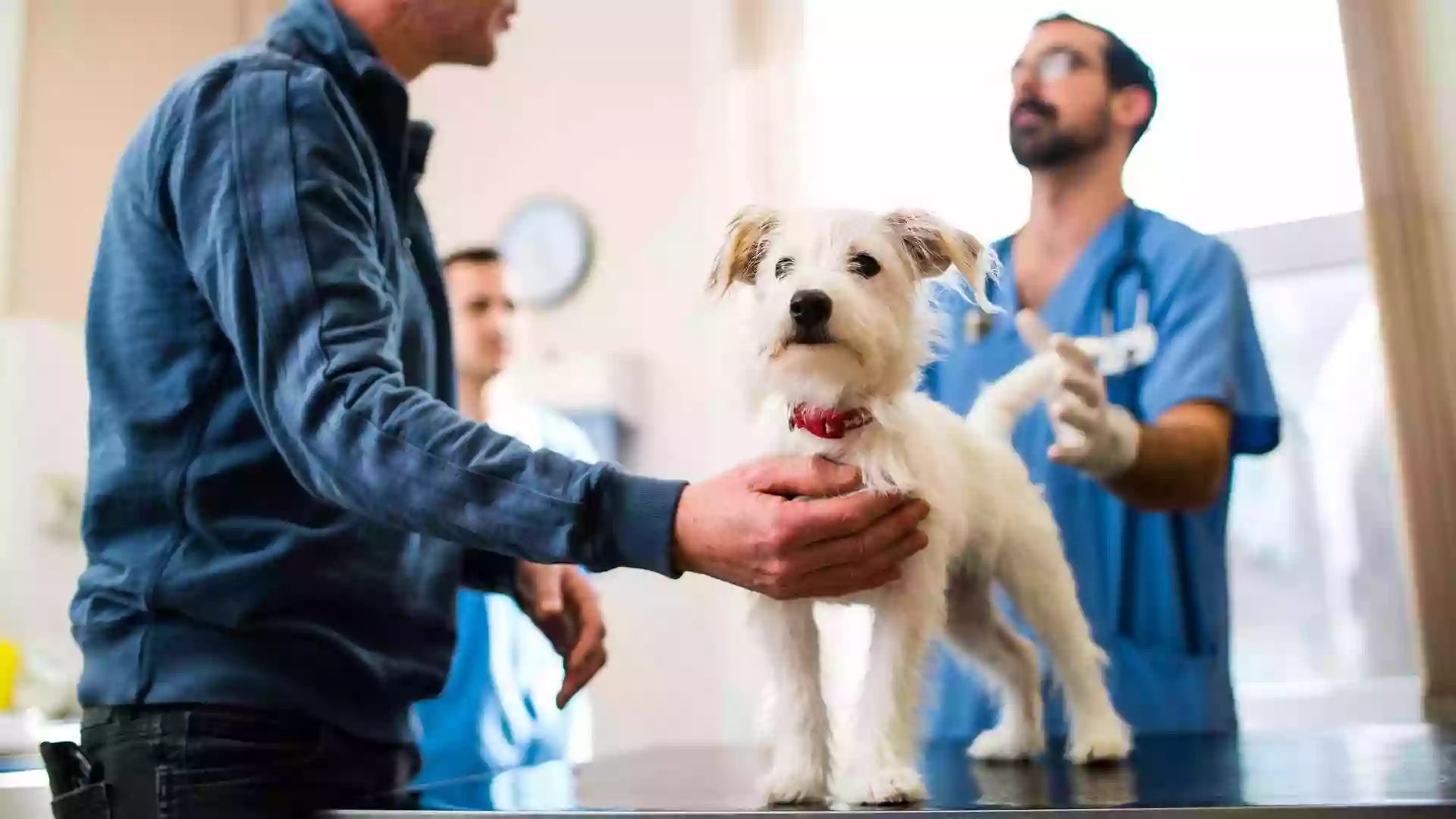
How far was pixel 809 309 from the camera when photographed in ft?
2.48

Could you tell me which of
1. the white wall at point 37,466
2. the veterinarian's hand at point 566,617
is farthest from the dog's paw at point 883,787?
the white wall at point 37,466

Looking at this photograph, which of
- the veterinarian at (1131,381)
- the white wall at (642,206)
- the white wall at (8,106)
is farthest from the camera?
the white wall at (8,106)

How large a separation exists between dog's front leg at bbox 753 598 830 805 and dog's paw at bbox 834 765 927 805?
1.5 inches

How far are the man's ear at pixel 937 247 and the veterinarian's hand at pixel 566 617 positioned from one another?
1.74ft

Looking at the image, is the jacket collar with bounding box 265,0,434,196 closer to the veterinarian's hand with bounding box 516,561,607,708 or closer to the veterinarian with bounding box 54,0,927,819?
the veterinarian with bounding box 54,0,927,819

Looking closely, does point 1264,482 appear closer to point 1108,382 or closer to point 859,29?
point 1108,382

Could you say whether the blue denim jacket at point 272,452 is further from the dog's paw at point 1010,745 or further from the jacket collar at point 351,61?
the dog's paw at point 1010,745

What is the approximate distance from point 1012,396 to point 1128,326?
1.45 ft

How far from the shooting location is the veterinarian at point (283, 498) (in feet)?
2.34

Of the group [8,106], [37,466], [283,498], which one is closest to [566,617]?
[283,498]

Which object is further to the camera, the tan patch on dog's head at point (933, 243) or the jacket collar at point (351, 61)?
the jacket collar at point (351, 61)

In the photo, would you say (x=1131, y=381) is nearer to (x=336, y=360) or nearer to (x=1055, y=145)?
(x=1055, y=145)

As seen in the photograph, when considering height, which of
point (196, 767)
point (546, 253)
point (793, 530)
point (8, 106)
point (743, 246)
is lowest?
point (196, 767)

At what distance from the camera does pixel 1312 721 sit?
4.70 ft
